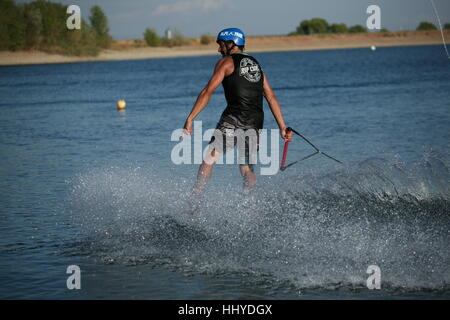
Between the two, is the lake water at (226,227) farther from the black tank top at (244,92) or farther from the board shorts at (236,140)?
the black tank top at (244,92)

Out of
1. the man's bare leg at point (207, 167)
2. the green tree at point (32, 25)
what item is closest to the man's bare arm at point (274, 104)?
the man's bare leg at point (207, 167)

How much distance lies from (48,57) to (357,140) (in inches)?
3462

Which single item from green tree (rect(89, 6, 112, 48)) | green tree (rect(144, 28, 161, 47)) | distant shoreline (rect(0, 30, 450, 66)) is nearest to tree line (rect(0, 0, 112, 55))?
green tree (rect(89, 6, 112, 48))

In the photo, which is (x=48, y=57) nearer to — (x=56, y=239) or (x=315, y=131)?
(x=315, y=131)

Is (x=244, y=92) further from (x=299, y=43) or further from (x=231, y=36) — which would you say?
(x=299, y=43)

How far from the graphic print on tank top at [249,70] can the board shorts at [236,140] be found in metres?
0.58

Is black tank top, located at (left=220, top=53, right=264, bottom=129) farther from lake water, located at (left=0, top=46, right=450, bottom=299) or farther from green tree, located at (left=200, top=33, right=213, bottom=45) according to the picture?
green tree, located at (left=200, top=33, right=213, bottom=45)

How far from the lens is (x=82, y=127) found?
65.7ft

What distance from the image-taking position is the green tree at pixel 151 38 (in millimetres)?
138125

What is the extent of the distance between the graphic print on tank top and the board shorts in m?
0.58

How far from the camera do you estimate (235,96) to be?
24.2 ft

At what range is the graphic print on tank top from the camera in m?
7.28
